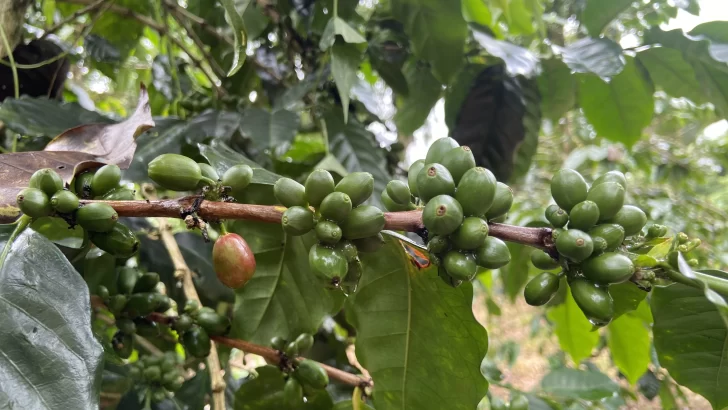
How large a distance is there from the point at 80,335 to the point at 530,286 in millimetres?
519

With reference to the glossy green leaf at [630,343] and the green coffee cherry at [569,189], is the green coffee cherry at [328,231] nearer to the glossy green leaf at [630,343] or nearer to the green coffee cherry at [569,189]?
the green coffee cherry at [569,189]

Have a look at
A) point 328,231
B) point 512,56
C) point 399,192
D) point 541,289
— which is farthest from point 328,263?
point 512,56

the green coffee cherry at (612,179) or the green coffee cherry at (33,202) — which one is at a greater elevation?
the green coffee cherry at (33,202)

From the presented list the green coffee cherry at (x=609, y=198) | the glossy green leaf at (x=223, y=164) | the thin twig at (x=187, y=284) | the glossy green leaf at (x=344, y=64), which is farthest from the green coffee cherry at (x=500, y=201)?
the thin twig at (x=187, y=284)

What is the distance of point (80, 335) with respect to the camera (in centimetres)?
52

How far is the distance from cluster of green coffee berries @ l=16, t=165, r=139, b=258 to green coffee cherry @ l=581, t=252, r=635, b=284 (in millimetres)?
555

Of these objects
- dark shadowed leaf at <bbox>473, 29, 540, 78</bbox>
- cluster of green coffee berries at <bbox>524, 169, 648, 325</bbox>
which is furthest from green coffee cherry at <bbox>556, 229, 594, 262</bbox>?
dark shadowed leaf at <bbox>473, 29, 540, 78</bbox>

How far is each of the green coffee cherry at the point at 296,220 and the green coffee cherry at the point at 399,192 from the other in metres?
0.12

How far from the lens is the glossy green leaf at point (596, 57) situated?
3.83 ft

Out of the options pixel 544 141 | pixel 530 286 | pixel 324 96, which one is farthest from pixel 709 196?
pixel 530 286

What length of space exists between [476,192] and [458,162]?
0.21ft

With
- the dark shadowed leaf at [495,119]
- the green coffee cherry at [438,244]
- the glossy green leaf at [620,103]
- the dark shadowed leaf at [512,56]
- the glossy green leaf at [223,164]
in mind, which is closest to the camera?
the green coffee cherry at [438,244]

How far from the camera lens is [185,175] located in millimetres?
581

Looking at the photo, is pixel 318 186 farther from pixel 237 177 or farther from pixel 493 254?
pixel 493 254
